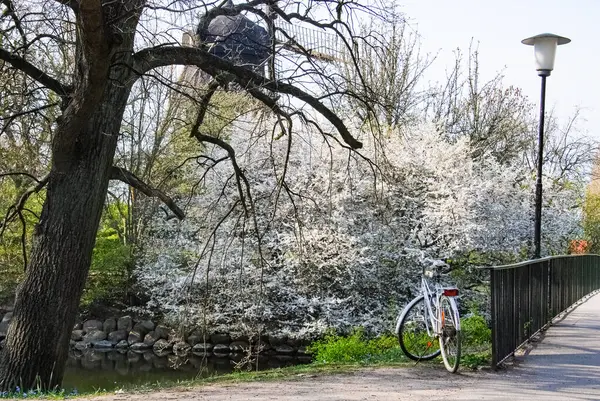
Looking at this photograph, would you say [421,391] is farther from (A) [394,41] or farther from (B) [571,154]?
(B) [571,154]

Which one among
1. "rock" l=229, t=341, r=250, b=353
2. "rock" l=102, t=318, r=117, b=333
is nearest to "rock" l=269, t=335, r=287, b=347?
"rock" l=229, t=341, r=250, b=353

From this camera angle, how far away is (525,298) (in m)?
9.14

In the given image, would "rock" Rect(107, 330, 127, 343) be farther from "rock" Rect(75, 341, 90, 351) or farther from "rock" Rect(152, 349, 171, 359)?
"rock" Rect(152, 349, 171, 359)

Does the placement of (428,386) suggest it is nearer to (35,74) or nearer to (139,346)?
(35,74)

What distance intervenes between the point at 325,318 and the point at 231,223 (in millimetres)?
3171

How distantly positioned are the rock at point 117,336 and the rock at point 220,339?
2972mm

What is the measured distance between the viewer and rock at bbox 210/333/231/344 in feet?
65.2

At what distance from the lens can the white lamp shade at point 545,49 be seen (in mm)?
11727

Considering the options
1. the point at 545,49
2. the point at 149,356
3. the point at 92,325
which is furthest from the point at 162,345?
the point at 545,49

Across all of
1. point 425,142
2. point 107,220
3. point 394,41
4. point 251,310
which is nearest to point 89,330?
point 107,220

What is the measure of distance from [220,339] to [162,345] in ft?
5.35

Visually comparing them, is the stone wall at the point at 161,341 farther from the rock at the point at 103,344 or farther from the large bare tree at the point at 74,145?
the large bare tree at the point at 74,145

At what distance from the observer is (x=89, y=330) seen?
21.8m

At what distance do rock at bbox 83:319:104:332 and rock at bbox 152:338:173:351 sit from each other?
2252 millimetres
